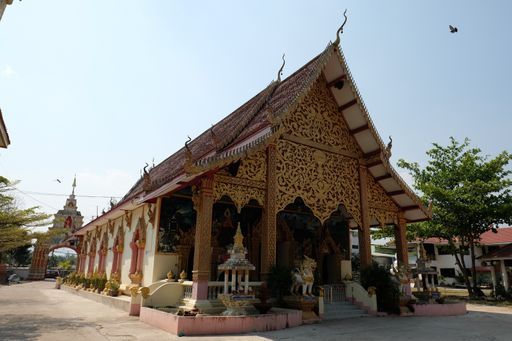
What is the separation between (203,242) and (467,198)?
13362 millimetres

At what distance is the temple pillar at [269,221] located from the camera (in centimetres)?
838

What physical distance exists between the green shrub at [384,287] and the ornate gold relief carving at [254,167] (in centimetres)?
395

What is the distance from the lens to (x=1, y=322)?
295 inches

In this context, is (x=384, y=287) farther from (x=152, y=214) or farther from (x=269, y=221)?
(x=152, y=214)

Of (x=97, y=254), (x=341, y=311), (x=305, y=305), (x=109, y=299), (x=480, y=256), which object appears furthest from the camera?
(x=480, y=256)

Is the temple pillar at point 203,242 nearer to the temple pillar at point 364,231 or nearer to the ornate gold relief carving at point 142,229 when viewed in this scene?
the ornate gold relief carving at point 142,229

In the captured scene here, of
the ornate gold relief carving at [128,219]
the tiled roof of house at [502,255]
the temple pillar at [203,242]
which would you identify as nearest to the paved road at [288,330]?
the temple pillar at [203,242]

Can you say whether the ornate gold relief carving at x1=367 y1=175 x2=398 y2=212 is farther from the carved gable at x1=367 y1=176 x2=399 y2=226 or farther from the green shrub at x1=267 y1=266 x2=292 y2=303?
the green shrub at x1=267 y1=266 x2=292 y2=303

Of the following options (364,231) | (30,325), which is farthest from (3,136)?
(364,231)

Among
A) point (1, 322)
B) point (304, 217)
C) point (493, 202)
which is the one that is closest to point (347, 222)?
point (304, 217)

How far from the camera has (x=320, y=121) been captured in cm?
1056

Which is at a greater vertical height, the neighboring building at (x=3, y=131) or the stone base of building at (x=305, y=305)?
the neighboring building at (x=3, y=131)

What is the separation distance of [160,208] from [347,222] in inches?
271

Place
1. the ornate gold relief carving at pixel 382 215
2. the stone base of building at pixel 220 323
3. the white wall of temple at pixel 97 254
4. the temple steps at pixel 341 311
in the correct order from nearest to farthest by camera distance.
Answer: the stone base of building at pixel 220 323 → the temple steps at pixel 341 311 → the ornate gold relief carving at pixel 382 215 → the white wall of temple at pixel 97 254
